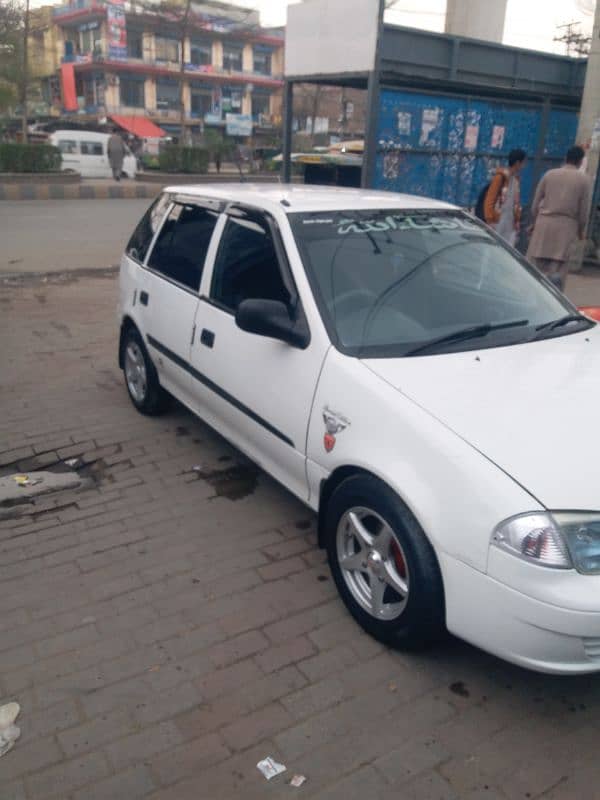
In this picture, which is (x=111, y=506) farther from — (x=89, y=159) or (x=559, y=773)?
(x=89, y=159)

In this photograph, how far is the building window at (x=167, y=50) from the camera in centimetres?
6084

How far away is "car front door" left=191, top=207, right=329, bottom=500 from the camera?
329 centimetres

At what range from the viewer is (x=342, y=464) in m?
2.96

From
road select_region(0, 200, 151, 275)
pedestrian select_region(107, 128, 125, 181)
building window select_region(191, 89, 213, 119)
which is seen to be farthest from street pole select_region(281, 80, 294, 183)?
building window select_region(191, 89, 213, 119)

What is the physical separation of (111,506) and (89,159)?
29.9m

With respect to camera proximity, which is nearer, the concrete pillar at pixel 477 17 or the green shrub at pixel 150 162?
the concrete pillar at pixel 477 17

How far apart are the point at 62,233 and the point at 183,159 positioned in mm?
16891

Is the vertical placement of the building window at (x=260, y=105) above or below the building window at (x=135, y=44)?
below

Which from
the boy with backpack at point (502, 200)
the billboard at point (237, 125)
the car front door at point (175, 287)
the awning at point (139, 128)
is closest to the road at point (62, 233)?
the boy with backpack at point (502, 200)

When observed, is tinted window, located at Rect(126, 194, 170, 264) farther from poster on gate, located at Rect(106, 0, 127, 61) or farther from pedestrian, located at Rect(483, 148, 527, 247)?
poster on gate, located at Rect(106, 0, 127, 61)

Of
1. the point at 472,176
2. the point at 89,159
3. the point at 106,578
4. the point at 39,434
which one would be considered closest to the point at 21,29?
the point at 89,159

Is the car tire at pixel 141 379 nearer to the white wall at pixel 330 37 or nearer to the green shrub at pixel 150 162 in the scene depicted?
the white wall at pixel 330 37

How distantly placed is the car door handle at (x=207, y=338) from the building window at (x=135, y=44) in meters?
64.2

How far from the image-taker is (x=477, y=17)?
1373 centimetres
